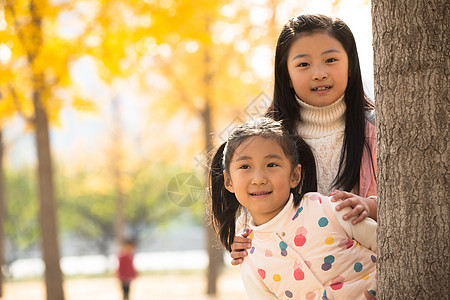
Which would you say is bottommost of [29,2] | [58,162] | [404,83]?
[58,162]

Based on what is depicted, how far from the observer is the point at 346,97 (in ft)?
9.08

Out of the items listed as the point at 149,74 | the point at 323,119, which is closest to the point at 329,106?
the point at 323,119

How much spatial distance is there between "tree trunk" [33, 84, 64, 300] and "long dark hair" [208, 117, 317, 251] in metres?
5.76

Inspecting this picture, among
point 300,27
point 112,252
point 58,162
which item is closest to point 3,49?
point 300,27

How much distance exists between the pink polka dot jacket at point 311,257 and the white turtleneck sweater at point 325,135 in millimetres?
338

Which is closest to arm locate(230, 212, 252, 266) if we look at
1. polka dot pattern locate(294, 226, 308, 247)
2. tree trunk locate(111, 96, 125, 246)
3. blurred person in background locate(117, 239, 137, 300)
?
polka dot pattern locate(294, 226, 308, 247)

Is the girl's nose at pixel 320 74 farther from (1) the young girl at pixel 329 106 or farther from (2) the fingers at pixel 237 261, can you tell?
(2) the fingers at pixel 237 261

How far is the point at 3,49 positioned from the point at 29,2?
1061 mm

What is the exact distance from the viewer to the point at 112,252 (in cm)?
3591

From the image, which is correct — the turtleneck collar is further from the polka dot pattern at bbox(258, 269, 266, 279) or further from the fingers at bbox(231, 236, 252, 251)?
the polka dot pattern at bbox(258, 269, 266, 279)

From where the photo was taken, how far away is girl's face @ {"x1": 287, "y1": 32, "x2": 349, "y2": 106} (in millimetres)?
2625

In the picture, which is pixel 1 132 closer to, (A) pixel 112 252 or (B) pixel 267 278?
(B) pixel 267 278

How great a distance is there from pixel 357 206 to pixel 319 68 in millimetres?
671

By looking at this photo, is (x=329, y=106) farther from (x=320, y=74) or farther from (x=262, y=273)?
(x=262, y=273)
